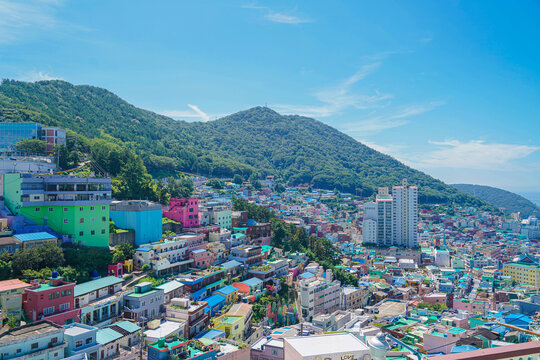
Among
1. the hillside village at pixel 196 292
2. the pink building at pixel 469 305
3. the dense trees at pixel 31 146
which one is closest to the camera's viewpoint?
the hillside village at pixel 196 292

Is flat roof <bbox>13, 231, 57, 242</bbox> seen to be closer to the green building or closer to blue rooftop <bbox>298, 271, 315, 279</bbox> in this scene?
the green building

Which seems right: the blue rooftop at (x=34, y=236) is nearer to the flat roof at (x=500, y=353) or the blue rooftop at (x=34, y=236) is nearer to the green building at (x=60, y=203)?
the green building at (x=60, y=203)

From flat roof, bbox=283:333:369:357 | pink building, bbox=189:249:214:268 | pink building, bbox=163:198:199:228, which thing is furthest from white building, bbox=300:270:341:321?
flat roof, bbox=283:333:369:357

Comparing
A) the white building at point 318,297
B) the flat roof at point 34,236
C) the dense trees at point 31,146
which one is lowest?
the white building at point 318,297

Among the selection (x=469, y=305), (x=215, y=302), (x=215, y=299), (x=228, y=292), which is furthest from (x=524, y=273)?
(x=215, y=302)

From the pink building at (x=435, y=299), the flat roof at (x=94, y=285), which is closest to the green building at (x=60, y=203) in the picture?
the flat roof at (x=94, y=285)

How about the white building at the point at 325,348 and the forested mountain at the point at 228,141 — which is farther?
the forested mountain at the point at 228,141

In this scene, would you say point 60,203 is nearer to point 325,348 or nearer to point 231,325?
point 231,325
